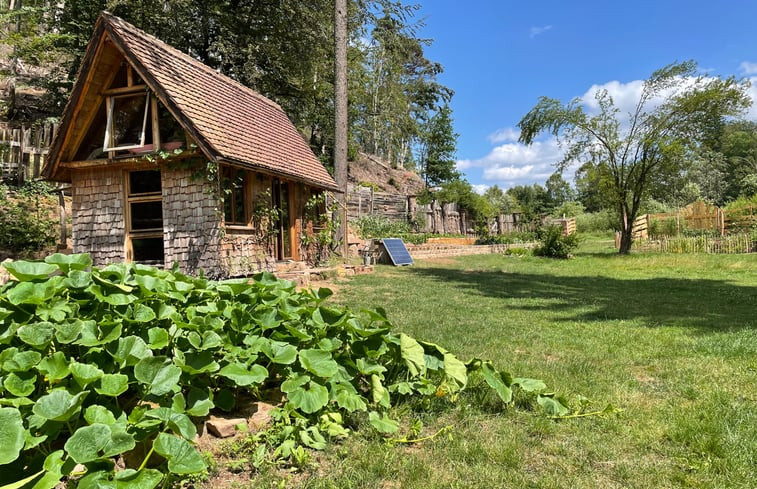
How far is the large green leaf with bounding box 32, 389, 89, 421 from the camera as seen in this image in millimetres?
1496

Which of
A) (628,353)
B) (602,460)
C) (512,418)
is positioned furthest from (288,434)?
(628,353)

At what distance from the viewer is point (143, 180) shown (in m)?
9.57

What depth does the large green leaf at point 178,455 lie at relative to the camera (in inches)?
59.2

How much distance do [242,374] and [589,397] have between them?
238 centimetres

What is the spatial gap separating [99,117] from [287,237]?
4.85 metres

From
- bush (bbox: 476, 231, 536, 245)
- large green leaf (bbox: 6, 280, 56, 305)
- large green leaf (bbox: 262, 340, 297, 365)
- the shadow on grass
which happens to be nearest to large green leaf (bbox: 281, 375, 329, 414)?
large green leaf (bbox: 262, 340, 297, 365)

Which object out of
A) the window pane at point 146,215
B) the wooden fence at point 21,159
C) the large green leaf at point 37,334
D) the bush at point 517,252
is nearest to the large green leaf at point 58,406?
the large green leaf at point 37,334

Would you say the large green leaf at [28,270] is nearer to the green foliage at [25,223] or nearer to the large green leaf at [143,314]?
the large green leaf at [143,314]

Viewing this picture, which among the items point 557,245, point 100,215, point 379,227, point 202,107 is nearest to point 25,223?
point 100,215

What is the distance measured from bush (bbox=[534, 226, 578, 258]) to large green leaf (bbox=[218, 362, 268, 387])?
17.3 m


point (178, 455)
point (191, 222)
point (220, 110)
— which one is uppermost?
point (220, 110)

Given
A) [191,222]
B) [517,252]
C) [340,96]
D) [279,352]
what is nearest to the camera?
[279,352]

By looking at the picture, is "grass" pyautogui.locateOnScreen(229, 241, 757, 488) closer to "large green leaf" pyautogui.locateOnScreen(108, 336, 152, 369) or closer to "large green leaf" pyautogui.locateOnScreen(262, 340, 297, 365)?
"large green leaf" pyautogui.locateOnScreen(262, 340, 297, 365)

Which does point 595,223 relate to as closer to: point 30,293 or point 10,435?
point 30,293
